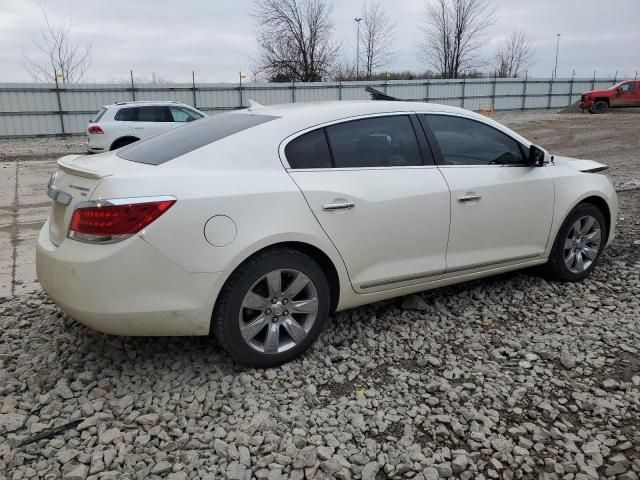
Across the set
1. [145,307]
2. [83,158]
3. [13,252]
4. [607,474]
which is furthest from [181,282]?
[13,252]

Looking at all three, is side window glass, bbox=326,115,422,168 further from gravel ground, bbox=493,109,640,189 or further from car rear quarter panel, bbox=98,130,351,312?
gravel ground, bbox=493,109,640,189

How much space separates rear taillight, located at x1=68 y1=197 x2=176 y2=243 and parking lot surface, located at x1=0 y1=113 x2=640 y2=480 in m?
0.92

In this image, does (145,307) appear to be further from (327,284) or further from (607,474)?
(607,474)

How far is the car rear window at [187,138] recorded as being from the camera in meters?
3.26

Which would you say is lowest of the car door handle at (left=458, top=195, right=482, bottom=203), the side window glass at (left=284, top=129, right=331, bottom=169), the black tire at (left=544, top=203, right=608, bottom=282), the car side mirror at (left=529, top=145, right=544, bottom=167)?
the black tire at (left=544, top=203, right=608, bottom=282)

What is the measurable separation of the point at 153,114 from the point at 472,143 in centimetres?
1196

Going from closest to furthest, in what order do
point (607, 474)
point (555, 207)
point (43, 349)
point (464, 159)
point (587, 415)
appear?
1. point (607, 474)
2. point (587, 415)
3. point (43, 349)
4. point (464, 159)
5. point (555, 207)

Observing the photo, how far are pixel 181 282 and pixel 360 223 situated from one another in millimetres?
1128

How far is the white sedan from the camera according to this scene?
283 centimetres

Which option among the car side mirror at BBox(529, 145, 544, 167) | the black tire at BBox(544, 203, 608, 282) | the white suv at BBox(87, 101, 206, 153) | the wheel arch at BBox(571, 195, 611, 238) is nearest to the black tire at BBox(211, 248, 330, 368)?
the car side mirror at BBox(529, 145, 544, 167)

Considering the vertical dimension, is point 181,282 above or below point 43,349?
above

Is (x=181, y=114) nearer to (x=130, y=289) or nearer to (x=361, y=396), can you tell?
(x=130, y=289)

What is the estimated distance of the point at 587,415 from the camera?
2.85 m

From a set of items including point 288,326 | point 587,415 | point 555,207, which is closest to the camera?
point 587,415
